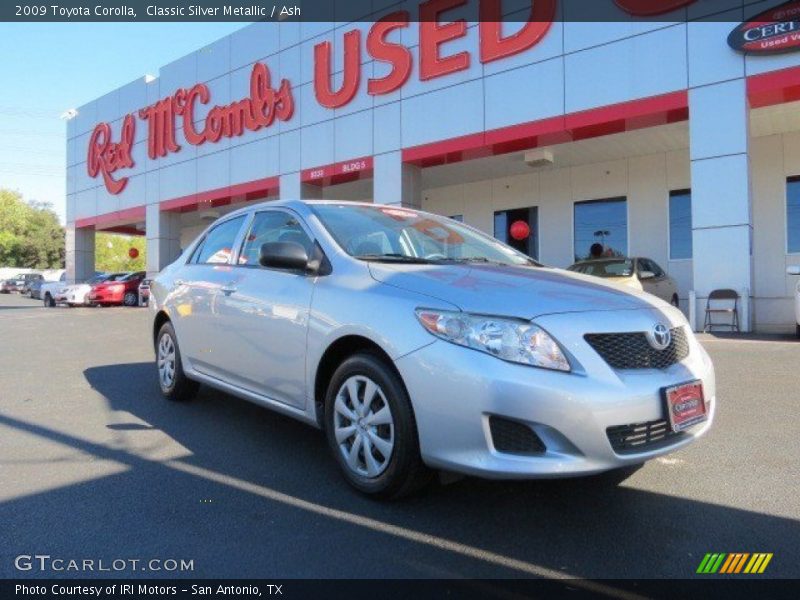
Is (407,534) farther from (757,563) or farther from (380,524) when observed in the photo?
(757,563)

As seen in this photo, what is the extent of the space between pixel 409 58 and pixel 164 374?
11928 millimetres

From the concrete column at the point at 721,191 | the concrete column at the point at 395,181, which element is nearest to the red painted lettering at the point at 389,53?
the concrete column at the point at 395,181

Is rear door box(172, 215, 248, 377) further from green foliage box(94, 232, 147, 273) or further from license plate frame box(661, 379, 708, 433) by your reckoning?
green foliage box(94, 232, 147, 273)

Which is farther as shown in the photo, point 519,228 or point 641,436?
point 519,228

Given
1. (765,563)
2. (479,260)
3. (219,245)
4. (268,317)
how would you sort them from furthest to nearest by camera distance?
(219,245) → (479,260) → (268,317) → (765,563)

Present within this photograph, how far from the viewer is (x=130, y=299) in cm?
2334

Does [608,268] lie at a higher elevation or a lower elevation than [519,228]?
lower

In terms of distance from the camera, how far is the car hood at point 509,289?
2.76 m

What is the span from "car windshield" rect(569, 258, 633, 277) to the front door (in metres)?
7.64

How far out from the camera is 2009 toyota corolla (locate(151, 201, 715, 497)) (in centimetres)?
257

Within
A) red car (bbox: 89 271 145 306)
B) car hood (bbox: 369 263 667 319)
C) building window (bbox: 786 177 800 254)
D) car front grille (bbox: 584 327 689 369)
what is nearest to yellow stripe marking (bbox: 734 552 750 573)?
car front grille (bbox: 584 327 689 369)

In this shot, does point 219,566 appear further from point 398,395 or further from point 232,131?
point 232,131

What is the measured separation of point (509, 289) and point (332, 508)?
1383 millimetres

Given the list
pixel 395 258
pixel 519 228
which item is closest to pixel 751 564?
pixel 395 258
